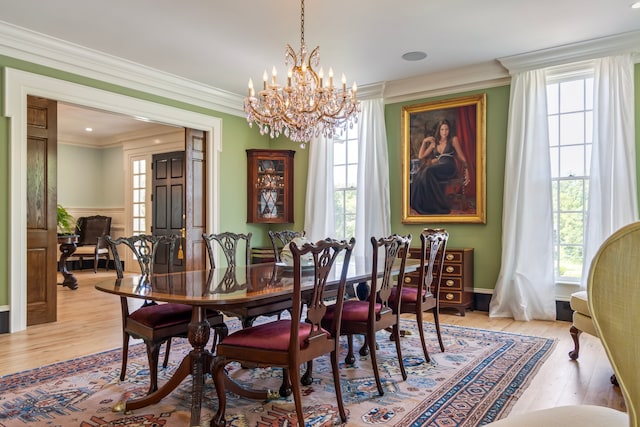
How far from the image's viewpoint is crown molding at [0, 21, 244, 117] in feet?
13.5

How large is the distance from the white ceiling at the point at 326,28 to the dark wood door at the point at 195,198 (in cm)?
111

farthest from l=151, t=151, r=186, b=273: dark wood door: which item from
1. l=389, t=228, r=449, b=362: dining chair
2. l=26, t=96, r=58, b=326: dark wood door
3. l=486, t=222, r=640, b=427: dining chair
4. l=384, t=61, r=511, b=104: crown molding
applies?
l=486, t=222, r=640, b=427: dining chair

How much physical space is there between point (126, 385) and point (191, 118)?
376 cm

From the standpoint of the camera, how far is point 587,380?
2861 millimetres

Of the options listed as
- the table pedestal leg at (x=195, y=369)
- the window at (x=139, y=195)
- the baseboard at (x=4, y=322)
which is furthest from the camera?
the window at (x=139, y=195)

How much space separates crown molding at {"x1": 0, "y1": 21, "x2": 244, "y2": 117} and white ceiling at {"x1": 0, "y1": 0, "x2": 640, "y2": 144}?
109mm

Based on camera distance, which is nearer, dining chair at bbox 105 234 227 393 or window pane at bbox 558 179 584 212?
dining chair at bbox 105 234 227 393

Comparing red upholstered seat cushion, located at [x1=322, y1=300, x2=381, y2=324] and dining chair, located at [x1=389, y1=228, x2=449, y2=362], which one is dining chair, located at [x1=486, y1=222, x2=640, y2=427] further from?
dining chair, located at [x1=389, y1=228, x2=449, y2=362]

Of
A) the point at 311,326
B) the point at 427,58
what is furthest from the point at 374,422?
the point at 427,58

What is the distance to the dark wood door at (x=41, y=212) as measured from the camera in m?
4.34

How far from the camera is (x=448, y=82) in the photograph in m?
5.34

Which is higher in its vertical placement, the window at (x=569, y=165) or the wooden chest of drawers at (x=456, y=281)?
the window at (x=569, y=165)

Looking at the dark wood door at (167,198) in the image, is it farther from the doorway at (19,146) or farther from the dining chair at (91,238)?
the doorway at (19,146)

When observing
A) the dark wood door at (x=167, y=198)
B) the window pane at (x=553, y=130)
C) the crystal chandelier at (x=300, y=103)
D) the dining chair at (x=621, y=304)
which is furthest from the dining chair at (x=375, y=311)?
the dark wood door at (x=167, y=198)
